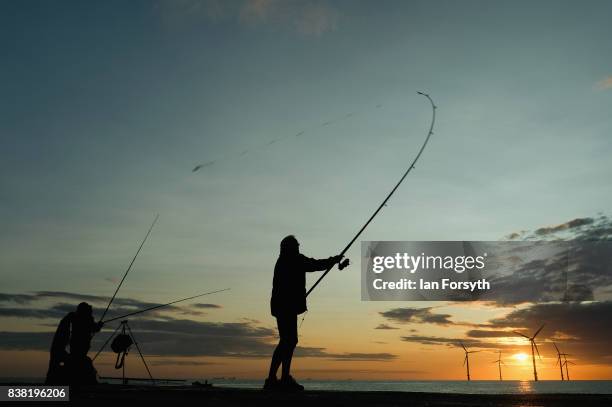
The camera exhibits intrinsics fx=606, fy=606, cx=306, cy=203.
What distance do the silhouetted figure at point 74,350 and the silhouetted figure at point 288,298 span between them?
238 inches

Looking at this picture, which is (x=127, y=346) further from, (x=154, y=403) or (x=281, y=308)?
(x=154, y=403)

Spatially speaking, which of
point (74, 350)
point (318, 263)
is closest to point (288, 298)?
point (318, 263)

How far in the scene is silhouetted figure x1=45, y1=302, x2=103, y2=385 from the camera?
14602mm

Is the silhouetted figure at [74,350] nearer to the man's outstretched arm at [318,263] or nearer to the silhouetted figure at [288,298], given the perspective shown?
the silhouetted figure at [288,298]

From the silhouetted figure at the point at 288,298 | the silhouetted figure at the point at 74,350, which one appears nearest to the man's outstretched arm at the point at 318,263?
the silhouetted figure at the point at 288,298

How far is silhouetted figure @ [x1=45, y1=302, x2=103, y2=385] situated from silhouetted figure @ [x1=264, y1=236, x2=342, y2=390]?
6055 mm

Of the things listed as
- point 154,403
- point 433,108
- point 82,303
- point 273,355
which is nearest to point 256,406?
point 154,403

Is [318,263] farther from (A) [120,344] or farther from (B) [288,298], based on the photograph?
(A) [120,344]

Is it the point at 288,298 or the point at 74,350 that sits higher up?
the point at 288,298

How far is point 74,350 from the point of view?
15797 millimetres

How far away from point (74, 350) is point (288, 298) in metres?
7.44

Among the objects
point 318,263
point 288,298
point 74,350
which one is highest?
point 318,263

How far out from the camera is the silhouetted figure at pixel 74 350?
14.6 m

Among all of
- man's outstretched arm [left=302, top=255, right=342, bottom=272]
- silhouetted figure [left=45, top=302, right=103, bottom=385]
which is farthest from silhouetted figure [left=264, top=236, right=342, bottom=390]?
silhouetted figure [left=45, top=302, right=103, bottom=385]
